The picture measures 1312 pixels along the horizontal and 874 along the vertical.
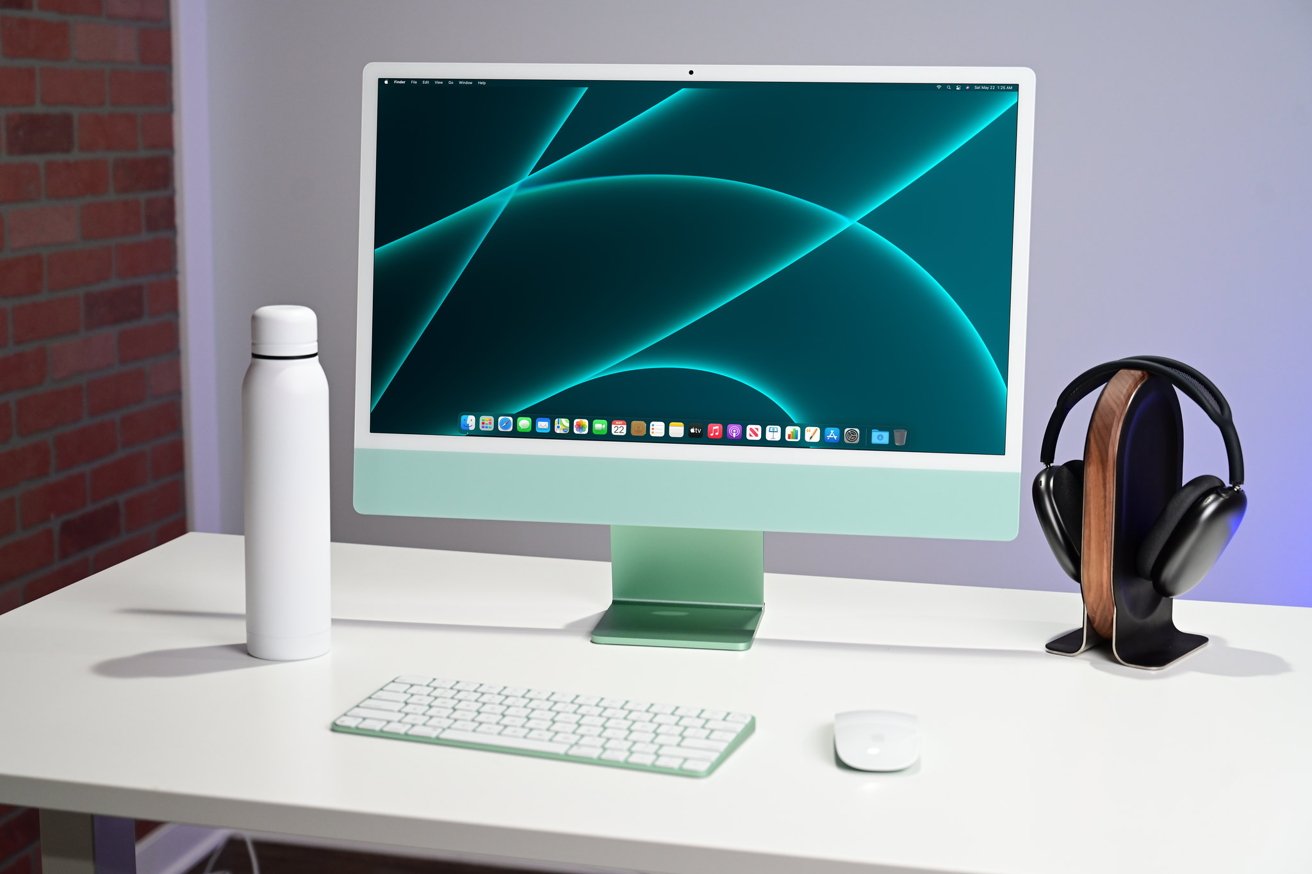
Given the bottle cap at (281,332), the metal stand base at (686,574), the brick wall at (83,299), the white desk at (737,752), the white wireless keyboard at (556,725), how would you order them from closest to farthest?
the white desk at (737,752) → the white wireless keyboard at (556,725) → the bottle cap at (281,332) → the metal stand base at (686,574) → the brick wall at (83,299)

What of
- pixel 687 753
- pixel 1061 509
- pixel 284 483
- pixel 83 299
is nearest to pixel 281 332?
pixel 284 483

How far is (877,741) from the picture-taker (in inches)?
42.3

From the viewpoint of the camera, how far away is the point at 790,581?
62.6 inches

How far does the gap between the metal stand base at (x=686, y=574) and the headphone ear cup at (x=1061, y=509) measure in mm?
294

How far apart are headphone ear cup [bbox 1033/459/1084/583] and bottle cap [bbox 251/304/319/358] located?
740 mm

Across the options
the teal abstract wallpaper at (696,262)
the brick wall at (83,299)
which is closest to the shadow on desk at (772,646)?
the teal abstract wallpaper at (696,262)

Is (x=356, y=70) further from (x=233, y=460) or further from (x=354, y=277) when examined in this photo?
(x=233, y=460)

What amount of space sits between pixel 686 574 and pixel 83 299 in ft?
4.20

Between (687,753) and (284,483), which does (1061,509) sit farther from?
(284,483)

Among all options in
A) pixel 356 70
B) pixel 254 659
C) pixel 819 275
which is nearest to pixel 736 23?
pixel 356 70

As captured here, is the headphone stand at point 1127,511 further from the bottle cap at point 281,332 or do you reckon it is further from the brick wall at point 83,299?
the brick wall at point 83,299

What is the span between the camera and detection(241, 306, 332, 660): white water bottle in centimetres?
127

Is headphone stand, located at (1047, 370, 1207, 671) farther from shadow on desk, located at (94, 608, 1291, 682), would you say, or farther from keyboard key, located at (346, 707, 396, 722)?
keyboard key, located at (346, 707, 396, 722)

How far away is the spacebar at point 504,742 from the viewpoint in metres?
1.09
